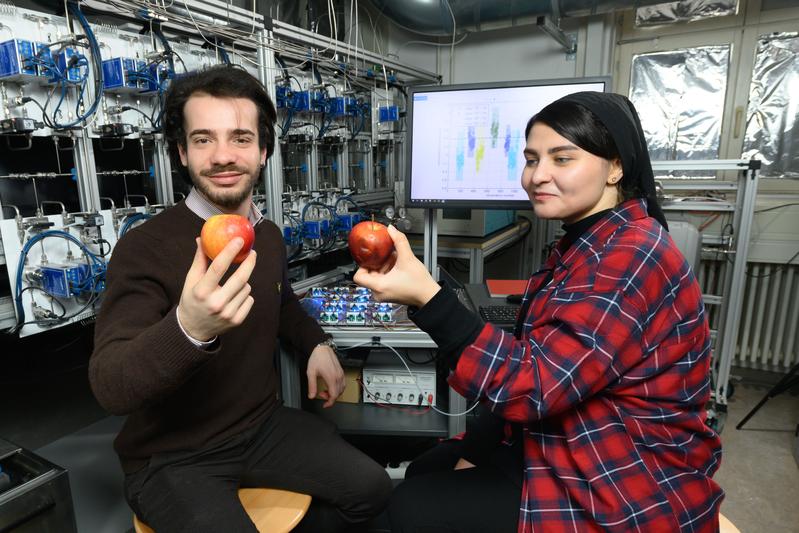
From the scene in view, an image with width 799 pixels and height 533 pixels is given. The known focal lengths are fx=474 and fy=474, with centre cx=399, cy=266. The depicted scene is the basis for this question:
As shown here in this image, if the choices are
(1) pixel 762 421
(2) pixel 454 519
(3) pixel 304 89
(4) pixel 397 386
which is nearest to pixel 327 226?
(3) pixel 304 89

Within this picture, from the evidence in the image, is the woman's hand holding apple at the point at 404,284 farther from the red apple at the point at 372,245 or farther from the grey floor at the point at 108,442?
the grey floor at the point at 108,442

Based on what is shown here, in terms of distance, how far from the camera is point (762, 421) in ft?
9.05

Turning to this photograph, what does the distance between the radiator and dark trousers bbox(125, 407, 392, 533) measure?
2.77 m

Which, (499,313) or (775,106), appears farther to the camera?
(775,106)

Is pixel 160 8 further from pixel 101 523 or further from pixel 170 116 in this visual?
pixel 101 523

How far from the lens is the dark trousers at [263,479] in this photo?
1046 mm

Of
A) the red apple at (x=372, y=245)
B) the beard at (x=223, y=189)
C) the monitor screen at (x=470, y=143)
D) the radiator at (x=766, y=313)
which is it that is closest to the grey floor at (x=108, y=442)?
the radiator at (x=766, y=313)

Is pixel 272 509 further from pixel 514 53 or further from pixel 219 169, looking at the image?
pixel 514 53

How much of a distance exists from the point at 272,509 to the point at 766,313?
3518 mm

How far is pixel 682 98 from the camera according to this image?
342cm

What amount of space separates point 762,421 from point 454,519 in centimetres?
266

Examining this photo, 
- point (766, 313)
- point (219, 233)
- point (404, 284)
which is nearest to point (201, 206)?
point (219, 233)

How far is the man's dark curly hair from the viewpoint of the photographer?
4.19 feet

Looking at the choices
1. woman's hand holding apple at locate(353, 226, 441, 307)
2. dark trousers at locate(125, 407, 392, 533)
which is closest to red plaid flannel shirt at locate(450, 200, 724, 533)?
woman's hand holding apple at locate(353, 226, 441, 307)
